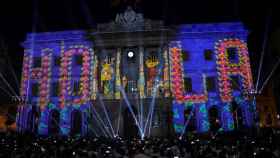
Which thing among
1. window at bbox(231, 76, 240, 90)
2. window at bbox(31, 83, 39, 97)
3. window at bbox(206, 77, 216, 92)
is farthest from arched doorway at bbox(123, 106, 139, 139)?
window at bbox(231, 76, 240, 90)

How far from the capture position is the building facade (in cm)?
3566

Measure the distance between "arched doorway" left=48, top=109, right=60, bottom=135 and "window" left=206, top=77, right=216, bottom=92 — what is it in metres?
20.9

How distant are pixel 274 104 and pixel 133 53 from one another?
2353cm

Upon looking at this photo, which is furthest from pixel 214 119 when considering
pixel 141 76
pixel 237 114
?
pixel 141 76

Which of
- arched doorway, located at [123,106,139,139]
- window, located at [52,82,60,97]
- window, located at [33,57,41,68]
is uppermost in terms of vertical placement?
window, located at [33,57,41,68]

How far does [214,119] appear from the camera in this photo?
3591 cm

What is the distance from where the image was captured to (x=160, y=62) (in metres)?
37.4

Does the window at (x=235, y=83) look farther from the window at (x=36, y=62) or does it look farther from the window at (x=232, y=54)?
the window at (x=36, y=62)

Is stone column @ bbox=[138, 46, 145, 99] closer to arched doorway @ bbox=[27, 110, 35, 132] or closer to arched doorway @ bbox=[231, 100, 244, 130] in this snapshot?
arched doorway @ bbox=[231, 100, 244, 130]

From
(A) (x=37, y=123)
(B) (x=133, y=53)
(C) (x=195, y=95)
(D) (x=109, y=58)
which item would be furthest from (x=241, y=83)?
(A) (x=37, y=123)

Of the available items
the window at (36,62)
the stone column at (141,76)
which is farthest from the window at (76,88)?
the stone column at (141,76)

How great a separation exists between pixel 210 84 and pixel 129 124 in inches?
478

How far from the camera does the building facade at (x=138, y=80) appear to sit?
1404 inches

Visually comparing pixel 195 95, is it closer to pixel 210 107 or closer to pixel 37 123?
pixel 210 107
